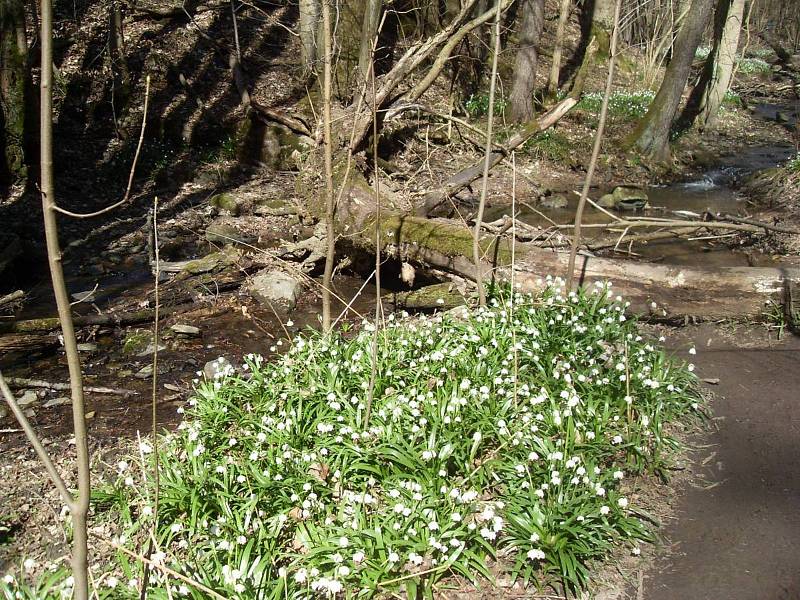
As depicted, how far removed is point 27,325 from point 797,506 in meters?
7.52

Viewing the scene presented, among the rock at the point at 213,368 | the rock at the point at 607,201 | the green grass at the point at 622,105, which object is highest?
the green grass at the point at 622,105

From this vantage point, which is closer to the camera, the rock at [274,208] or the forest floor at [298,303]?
the forest floor at [298,303]

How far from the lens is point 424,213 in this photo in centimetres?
905

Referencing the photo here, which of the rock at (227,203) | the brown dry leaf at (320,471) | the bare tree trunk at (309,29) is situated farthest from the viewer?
the bare tree trunk at (309,29)

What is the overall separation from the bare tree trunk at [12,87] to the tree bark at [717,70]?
611 inches

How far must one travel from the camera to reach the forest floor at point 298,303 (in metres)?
4.10

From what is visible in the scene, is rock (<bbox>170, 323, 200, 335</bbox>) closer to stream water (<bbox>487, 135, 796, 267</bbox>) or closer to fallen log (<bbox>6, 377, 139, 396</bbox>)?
fallen log (<bbox>6, 377, 139, 396</bbox>)

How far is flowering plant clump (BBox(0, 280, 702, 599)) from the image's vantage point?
3.75 m

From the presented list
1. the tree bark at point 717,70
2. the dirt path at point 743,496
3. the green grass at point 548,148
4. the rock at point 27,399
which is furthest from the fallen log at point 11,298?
the tree bark at point 717,70

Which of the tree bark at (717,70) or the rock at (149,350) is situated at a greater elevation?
the tree bark at (717,70)

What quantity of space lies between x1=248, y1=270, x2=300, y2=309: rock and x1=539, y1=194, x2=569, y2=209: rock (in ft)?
20.4

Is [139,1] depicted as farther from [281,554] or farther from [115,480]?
[281,554]

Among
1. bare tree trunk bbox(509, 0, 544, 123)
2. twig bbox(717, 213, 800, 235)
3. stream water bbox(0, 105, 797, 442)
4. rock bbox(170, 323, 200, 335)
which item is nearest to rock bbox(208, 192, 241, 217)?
stream water bbox(0, 105, 797, 442)

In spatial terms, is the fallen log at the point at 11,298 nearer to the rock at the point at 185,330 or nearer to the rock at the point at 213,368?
the rock at the point at 185,330
